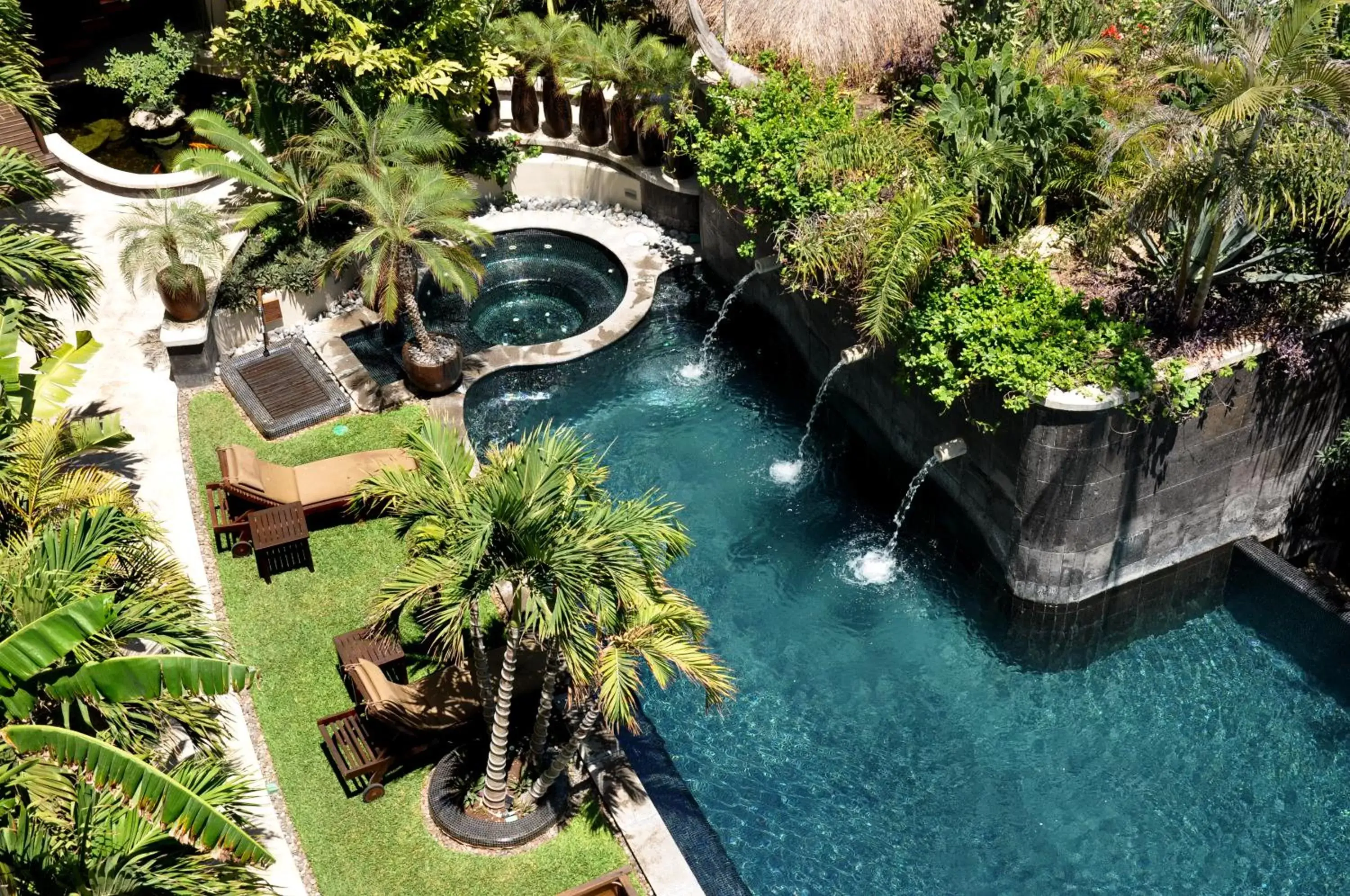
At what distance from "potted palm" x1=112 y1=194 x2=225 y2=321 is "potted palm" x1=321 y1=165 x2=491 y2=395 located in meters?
2.01

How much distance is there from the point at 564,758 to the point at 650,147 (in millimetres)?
14419

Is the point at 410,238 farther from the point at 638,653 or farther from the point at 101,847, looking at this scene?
the point at 101,847

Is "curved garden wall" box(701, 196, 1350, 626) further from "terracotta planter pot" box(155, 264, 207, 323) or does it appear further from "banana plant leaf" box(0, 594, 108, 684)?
"banana plant leaf" box(0, 594, 108, 684)

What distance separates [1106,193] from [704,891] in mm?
11094

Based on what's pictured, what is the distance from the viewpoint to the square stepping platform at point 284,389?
2039cm

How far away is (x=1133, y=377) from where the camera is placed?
16141mm

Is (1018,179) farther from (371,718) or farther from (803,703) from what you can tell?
(371,718)

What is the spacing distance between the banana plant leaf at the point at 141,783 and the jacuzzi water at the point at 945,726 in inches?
269

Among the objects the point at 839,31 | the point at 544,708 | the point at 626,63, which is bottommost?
the point at 544,708

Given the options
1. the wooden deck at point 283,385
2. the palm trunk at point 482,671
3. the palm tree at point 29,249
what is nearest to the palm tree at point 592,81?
the wooden deck at point 283,385

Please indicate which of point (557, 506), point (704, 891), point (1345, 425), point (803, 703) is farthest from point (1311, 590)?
point (557, 506)

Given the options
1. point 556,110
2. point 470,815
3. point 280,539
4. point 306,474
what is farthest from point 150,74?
point 470,815

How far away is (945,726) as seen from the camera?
53.8 ft

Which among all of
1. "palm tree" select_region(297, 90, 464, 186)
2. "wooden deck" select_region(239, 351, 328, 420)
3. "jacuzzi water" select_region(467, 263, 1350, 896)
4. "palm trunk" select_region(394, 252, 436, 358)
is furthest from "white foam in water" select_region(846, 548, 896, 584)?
"palm tree" select_region(297, 90, 464, 186)
